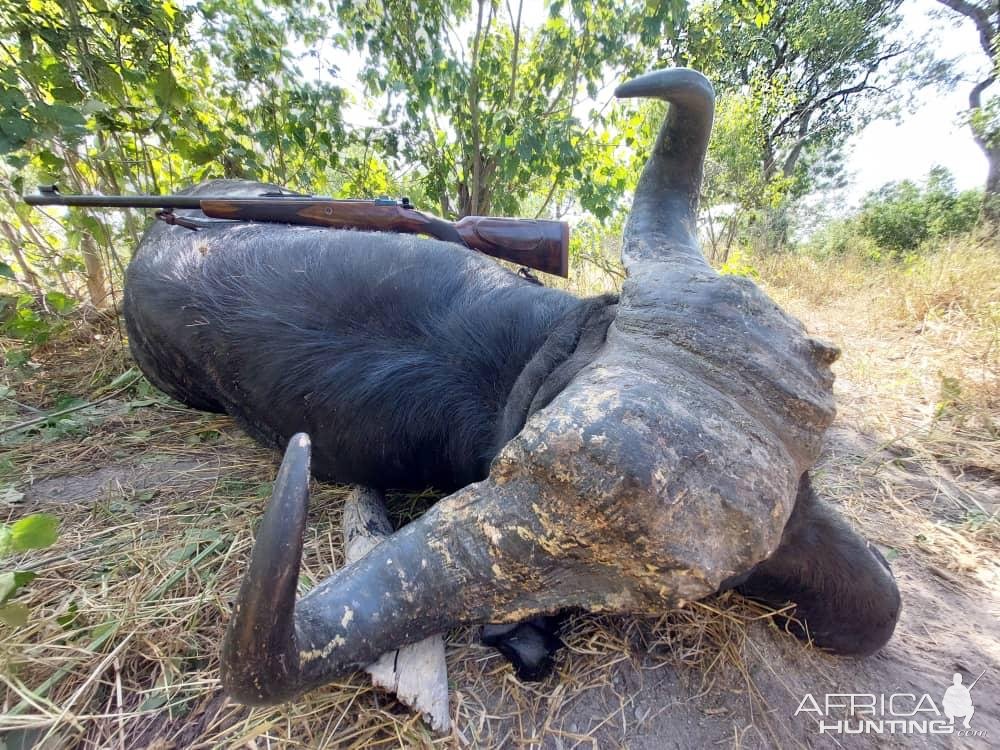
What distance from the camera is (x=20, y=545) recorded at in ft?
4.81

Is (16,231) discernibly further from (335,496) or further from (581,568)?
(581,568)

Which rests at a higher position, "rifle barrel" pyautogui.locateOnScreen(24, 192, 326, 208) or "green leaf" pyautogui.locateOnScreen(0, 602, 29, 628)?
"rifle barrel" pyautogui.locateOnScreen(24, 192, 326, 208)

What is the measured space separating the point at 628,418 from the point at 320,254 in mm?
1783

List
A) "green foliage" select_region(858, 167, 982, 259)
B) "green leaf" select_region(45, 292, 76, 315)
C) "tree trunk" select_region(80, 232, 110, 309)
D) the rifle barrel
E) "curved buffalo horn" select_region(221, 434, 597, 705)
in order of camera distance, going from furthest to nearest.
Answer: "green foliage" select_region(858, 167, 982, 259)
"tree trunk" select_region(80, 232, 110, 309)
"green leaf" select_region(45, 292, 76, 315)
the rifle barrel
"curved buffalo horn" select_region(221, 434, 597, 705)

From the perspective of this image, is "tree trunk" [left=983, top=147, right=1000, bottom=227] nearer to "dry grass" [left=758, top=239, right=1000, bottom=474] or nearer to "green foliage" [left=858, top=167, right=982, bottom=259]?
"green foliage" [left=858, top=167, right=982, bottom=259]

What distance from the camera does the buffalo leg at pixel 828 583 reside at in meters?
1.48

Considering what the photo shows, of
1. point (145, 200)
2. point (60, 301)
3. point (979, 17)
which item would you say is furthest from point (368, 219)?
point (979, 17)

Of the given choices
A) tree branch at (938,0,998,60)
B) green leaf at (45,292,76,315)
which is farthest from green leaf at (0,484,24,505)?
tree branch at (938,0,998,60)

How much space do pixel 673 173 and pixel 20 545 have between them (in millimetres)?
2488

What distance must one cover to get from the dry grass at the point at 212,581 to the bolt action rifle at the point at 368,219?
4.09ft

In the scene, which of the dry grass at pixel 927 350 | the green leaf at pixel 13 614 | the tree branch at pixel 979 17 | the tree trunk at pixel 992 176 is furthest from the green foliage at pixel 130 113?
the tree branch at pixel 979 17

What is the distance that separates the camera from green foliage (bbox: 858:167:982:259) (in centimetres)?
1416

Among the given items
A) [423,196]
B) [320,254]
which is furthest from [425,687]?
[423,196]

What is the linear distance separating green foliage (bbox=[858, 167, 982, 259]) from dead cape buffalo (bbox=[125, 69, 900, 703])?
1566 centimetres
